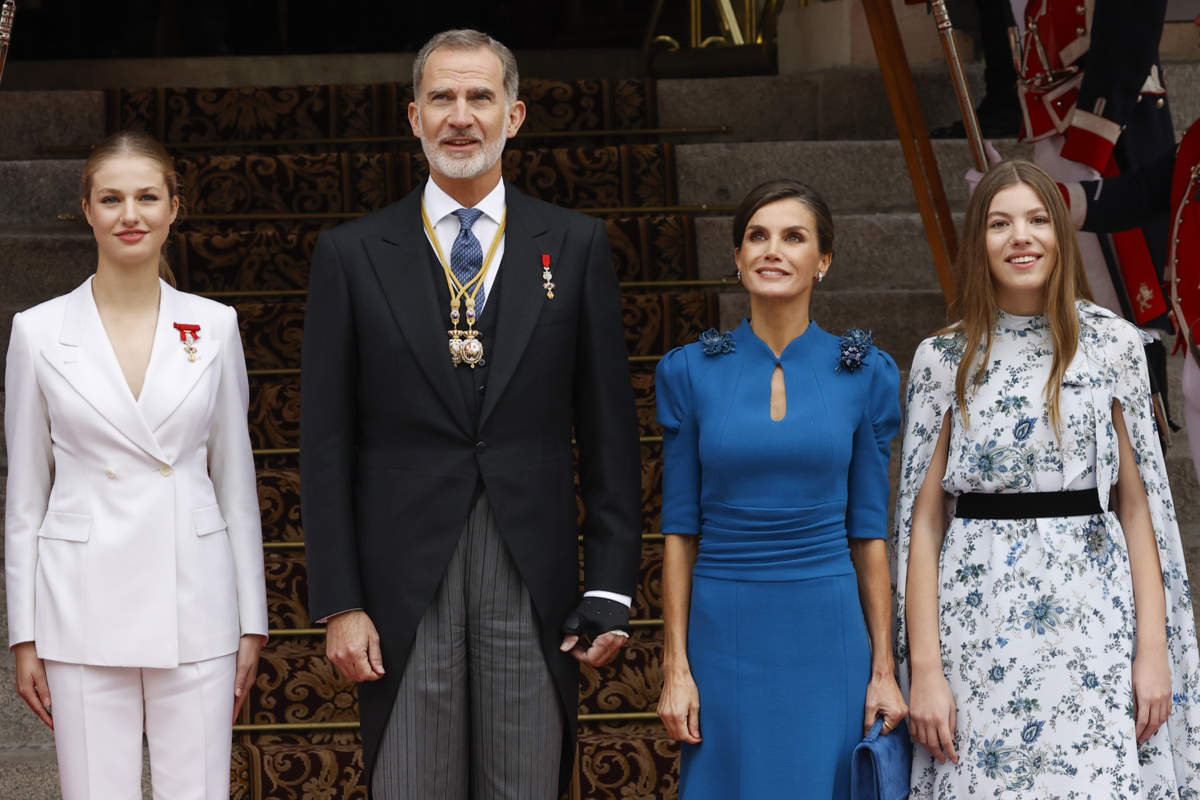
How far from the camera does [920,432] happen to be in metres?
2.46

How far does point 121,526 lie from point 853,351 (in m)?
1.13

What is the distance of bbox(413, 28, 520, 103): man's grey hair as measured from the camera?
2.36m

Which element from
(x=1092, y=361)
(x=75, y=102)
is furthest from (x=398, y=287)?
(x=75, y=102)

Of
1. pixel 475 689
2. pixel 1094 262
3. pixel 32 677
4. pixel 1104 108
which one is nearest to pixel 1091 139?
pixel 1104 108

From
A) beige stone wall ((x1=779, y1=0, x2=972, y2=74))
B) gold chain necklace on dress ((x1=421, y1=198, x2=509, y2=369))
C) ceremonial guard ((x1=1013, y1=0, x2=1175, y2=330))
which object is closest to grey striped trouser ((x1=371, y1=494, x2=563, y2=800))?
gold chain necklace on dress ((x1=421, y1=198, x2=509, y2=369))

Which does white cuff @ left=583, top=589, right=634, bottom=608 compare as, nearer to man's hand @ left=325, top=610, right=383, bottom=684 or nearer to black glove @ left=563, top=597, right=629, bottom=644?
black glove @ left=563, top=597, right=629, bottom=644

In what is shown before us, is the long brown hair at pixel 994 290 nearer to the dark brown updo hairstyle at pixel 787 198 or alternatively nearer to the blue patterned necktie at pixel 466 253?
the dark brown updo hairstyle at pixel 787 198

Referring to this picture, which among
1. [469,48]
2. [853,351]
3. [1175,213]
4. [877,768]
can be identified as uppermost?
[469,48]

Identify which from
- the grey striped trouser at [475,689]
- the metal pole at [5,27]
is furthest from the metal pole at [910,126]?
the metal pole at [5,27]

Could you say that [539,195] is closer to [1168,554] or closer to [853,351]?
[853,351]

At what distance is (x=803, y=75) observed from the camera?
5.48 metres

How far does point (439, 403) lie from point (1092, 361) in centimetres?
99

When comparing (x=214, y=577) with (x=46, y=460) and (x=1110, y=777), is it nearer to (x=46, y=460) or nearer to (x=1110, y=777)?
(x=46, y=460)

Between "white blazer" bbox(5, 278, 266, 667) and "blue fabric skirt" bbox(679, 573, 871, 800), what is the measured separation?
73 cm
